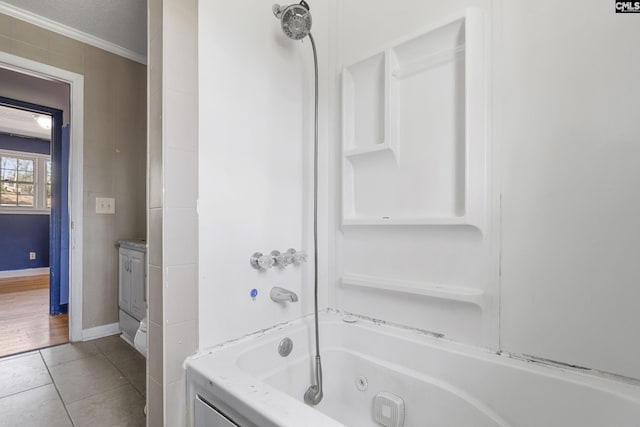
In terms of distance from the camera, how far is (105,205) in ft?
8.16

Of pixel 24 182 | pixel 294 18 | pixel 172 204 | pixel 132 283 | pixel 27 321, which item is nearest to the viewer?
pixel 172 204

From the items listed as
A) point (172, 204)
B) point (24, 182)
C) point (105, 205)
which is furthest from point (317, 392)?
point (24, 182)

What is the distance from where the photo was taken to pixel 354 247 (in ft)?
4.66

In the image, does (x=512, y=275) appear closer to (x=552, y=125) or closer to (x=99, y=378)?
(x=552, y=125)

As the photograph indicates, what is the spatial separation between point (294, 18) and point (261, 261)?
3.09 feet

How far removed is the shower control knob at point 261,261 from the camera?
118cm

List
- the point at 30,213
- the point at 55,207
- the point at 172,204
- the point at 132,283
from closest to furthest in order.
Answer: the point at 172,204 → the point at 132,283 → the point at 55,207 → the point at 30,213

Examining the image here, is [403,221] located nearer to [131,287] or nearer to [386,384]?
[386,384]

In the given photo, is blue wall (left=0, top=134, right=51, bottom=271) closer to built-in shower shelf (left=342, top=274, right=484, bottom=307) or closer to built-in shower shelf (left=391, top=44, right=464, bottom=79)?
built-in shower shelf (left=342, top=274, right=484, bottom=307)

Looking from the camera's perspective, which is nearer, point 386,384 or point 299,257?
point 386,384

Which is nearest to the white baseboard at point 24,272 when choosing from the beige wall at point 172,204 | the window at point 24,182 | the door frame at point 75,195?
the window at point 24,182

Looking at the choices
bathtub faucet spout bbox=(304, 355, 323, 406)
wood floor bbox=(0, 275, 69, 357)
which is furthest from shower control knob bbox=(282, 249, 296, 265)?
wood floor bbox=(0, 275, 69, 357)

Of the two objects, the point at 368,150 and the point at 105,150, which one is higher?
the point at 105,150

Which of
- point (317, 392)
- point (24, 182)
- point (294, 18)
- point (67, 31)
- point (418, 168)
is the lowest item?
point (317, 392)
